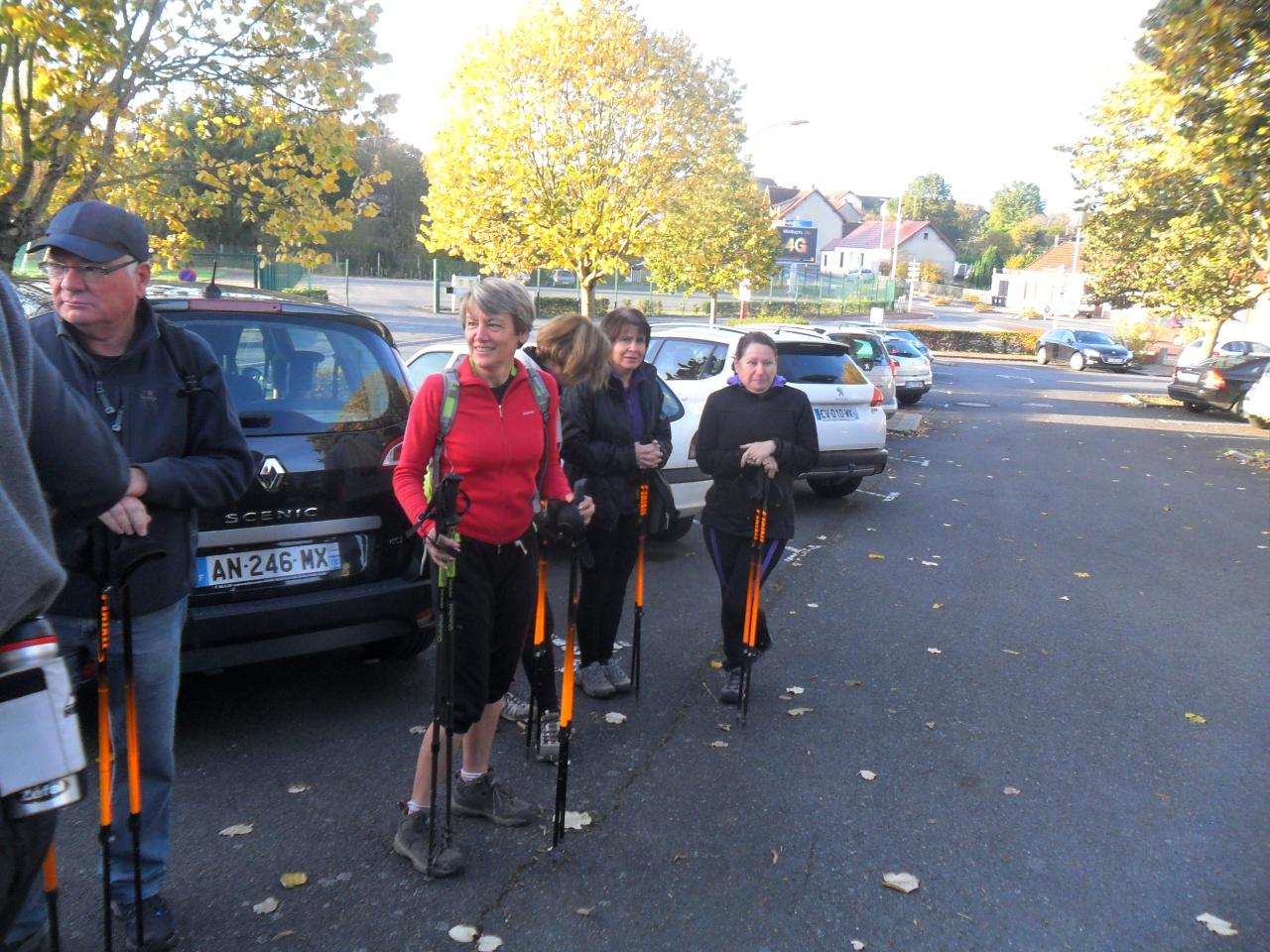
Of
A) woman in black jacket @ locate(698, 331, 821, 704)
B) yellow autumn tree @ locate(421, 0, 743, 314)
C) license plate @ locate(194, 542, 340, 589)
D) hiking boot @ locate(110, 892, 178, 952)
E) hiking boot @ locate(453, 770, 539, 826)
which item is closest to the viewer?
hiking boot @ locate(110, 892, 178, 952)

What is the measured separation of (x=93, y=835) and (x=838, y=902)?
8.55ft

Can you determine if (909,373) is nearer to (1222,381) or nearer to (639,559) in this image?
(1222,381)

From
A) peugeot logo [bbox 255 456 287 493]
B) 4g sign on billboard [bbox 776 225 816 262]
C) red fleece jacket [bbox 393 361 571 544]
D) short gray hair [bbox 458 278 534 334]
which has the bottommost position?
peugeot logo [bbox 255 456 287 493]

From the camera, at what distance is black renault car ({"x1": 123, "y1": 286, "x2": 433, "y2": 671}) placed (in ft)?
12.8

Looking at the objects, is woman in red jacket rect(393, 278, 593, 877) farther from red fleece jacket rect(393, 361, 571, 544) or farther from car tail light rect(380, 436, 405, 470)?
car tail light rect(380, 436, 405, 470)

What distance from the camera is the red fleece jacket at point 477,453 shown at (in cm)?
336

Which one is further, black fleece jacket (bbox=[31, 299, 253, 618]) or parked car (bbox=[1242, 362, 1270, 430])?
parked car (bbox=[1242, 362, 1270, 430])

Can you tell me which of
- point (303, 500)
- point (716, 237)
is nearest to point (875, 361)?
point (716, 237)

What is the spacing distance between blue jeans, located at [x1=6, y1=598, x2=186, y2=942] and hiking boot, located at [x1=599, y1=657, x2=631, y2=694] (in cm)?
237

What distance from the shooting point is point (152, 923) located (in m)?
2.89

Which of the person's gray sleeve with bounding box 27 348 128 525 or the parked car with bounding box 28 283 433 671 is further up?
the person's gray sleeve with bounding box 27 348 128 525

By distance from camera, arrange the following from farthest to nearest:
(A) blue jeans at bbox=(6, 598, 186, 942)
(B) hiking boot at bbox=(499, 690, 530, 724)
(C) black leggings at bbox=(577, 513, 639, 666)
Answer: (C) black leggings at bbox=(577, 513, 639, 666) → (B) hiking boot at bbox=(499, 690, 530, 724) → (A) blue jeans at bbox=(6, 598, 186, 942)

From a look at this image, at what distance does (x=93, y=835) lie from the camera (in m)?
3.49

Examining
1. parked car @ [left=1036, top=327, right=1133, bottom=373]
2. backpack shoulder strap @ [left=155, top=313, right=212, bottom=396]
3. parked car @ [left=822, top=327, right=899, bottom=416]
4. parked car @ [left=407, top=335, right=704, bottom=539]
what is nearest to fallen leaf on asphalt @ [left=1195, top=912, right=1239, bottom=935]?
backpack shoulder strap @ [left=155, top=313, right=212, bottom=396]
